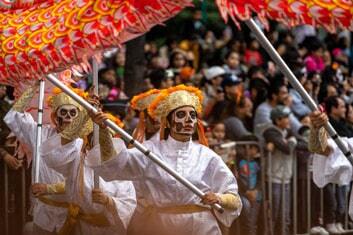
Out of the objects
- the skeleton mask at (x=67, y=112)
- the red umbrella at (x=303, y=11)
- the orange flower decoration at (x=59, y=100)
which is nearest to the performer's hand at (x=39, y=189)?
the skeleton mask at (x=67, y=112)

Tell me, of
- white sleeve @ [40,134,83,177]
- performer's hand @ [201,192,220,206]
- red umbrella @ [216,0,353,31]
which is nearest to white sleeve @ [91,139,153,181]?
performer's hand @ [201,192,220,206]

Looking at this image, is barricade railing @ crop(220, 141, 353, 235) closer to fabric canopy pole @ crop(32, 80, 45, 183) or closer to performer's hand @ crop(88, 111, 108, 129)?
fabric canopy pole @ crop(32, 80, 45, 183)

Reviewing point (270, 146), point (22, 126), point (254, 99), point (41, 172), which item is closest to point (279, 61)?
point (41, 172)

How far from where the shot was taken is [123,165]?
460 inches

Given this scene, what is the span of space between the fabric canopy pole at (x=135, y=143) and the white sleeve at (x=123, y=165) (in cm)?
19

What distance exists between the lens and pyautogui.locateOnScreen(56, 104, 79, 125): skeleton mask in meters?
12.8

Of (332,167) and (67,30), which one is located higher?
(67,30)

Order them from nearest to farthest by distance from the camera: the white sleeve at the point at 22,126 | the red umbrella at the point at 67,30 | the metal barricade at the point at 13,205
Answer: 1. the red umbrella at the point at 67,30
2. the white sleeve at the point at 22,126
3. the metal barricade at the point at 13,205

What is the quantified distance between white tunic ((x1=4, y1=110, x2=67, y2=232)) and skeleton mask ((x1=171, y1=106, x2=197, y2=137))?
144cm

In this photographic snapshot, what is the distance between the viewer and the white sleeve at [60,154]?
12.4 m

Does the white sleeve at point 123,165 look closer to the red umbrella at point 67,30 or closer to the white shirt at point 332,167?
the red umbrella at point 67,30

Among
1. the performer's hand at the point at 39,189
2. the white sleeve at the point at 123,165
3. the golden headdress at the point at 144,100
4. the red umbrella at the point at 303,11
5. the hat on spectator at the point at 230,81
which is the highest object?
the red umbrella at the point at 303,11

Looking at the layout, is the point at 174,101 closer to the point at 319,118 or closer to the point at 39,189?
the point at 39,189

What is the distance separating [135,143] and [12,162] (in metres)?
3.10
